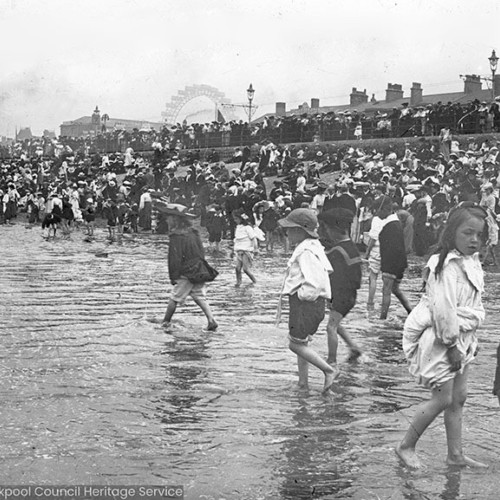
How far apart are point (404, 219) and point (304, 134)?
1004 inches

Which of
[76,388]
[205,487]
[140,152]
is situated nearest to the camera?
[205,487]

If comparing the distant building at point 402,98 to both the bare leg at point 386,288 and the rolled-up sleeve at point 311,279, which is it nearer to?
the bare leg at point 386,288

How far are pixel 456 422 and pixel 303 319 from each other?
185cm

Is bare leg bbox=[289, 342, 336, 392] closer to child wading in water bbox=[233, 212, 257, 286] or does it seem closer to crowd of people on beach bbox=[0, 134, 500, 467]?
crowd of people on beach bbox=[0, 134, 500, 467]

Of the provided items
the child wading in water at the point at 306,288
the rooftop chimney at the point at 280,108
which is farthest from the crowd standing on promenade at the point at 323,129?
the child wading in water at the point at 306,288

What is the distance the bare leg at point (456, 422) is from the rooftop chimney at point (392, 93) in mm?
55141

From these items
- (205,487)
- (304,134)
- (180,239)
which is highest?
(304,134)

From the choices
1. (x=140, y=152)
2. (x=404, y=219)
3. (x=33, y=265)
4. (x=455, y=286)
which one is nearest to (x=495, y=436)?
(x=455, y=286)

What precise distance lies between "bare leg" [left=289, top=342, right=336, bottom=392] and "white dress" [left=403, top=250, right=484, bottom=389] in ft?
5.78

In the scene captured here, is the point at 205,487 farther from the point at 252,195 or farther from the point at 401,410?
the point at 252,195

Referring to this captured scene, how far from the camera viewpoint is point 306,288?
22.9 feet

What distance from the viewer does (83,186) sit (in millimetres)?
36062

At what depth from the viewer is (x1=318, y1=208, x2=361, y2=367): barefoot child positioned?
8.03m

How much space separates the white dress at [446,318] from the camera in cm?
506
